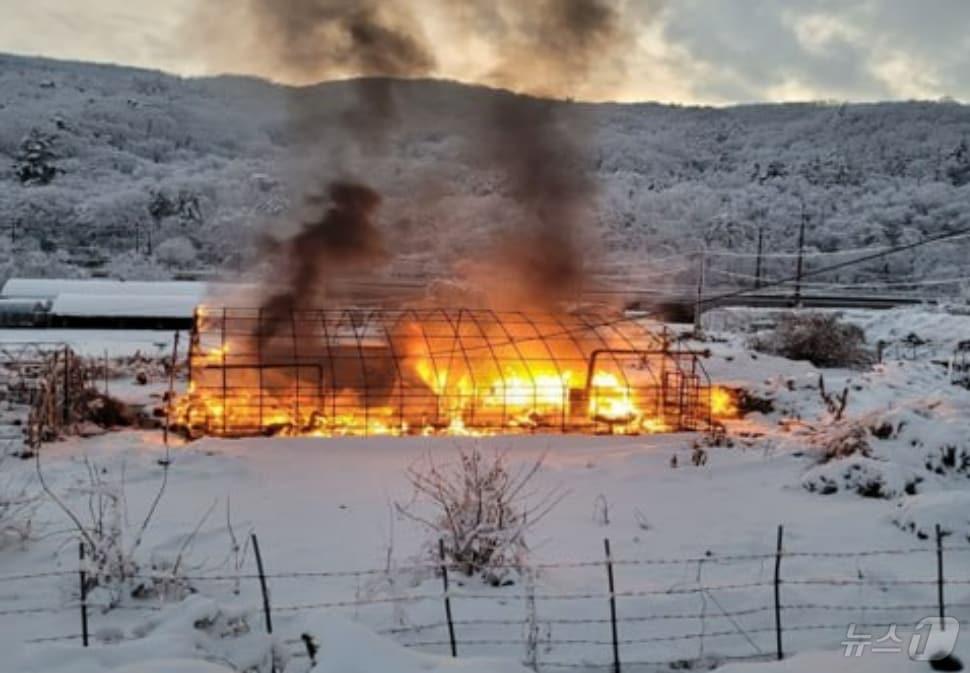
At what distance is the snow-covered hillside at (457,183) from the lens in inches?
1763

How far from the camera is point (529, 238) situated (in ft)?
67.9

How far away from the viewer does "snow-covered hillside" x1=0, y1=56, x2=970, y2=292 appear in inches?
1763

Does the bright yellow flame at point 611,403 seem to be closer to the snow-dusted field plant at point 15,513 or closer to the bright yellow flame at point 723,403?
the bright yellow flame at point 723,403

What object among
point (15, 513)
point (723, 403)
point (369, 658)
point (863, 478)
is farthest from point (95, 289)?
point (369, 658)

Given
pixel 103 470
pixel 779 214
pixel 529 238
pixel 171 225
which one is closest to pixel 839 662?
pixel 103 470

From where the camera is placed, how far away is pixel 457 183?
49.0 m

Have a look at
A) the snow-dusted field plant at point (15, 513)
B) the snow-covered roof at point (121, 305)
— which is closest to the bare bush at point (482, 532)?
the snow-dusted field plant at point (15, 513)

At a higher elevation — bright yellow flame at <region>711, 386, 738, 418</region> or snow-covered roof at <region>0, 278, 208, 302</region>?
snow-covered roof at <region>0, 278, 208, 302</region>

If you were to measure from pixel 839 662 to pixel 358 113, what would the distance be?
1615 cm

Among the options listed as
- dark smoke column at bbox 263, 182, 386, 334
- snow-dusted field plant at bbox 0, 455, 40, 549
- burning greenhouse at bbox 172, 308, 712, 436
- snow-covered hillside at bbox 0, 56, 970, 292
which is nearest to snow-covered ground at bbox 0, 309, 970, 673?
snow-dusted field plant at bbox 0, 455, 40, 549

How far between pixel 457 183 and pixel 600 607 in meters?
44.1

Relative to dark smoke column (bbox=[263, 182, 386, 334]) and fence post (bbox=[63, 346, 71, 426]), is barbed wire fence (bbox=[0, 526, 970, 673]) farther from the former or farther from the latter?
dark smoke column (bbox=[263, 182, 386, 334])
